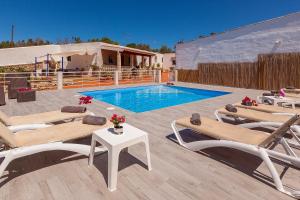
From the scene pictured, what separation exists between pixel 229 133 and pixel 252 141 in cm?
42

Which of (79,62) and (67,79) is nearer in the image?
(67,79)

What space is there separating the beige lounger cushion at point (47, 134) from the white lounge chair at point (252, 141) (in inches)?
71.4

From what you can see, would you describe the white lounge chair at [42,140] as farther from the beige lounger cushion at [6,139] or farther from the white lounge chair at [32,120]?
the white lounge chair at [32,120]

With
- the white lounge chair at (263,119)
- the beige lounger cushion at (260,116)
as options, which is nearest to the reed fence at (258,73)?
the white lounge chair at (263,119)

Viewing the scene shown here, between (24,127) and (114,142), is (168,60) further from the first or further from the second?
(114,142)

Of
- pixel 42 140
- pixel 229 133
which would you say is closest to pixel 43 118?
pixel 42 140

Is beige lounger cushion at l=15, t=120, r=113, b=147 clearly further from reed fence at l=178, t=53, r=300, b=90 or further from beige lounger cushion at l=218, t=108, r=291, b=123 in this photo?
reed fence at l=178, t=53, r=300, b=90

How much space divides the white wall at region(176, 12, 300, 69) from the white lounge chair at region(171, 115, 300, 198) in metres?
12.4

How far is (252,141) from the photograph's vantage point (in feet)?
→ 9.54

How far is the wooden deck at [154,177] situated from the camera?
2.37 m

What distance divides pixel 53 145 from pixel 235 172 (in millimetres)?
2779

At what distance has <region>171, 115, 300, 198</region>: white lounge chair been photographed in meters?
2.52

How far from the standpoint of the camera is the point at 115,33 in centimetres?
4069

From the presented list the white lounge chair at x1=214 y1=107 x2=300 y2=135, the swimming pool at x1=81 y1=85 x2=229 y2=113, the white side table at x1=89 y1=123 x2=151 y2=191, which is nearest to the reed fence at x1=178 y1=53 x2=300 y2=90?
the swimming pool at x1=81 y1=85 x2=229 y2=113
